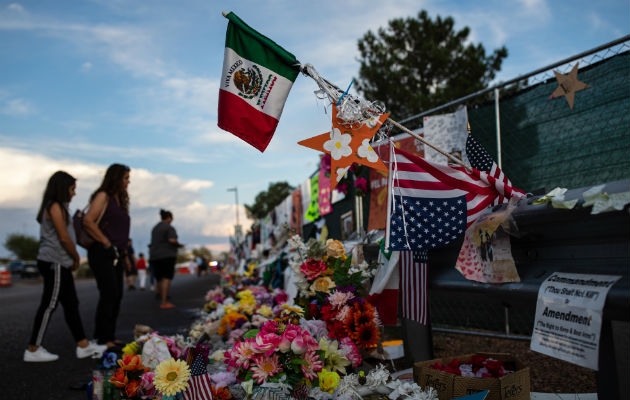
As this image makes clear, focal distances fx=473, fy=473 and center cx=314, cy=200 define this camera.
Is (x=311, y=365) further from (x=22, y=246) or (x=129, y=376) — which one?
(x=22, y=246)

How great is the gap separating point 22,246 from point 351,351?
8914 centimetres

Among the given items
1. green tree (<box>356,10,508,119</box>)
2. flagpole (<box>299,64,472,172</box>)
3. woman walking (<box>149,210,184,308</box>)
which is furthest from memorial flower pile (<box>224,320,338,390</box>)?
green tree (<box>356,10,508,119</box>)

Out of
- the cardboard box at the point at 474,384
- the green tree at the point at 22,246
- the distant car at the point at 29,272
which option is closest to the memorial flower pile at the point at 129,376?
the cardboard box at the point at 474,384

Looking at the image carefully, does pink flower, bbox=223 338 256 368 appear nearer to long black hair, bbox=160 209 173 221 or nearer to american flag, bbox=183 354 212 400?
american flag, bbox=183 354 212 400

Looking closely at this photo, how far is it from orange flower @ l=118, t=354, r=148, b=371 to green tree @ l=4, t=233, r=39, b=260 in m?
85.0

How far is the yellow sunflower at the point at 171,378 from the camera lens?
2.30m

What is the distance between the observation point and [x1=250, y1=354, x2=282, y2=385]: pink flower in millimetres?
2191

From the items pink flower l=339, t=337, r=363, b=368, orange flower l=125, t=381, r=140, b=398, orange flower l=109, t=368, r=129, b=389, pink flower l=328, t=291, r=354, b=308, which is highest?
pink flower l=328, t=291, r=354, b=308

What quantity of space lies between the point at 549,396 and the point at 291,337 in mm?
1299

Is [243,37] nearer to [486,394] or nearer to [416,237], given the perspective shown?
[416,237]

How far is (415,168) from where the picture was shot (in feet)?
7.89

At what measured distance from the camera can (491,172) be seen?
8.87 feet

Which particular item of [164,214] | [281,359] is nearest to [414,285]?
[281,359]

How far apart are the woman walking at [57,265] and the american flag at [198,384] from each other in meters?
2.59
